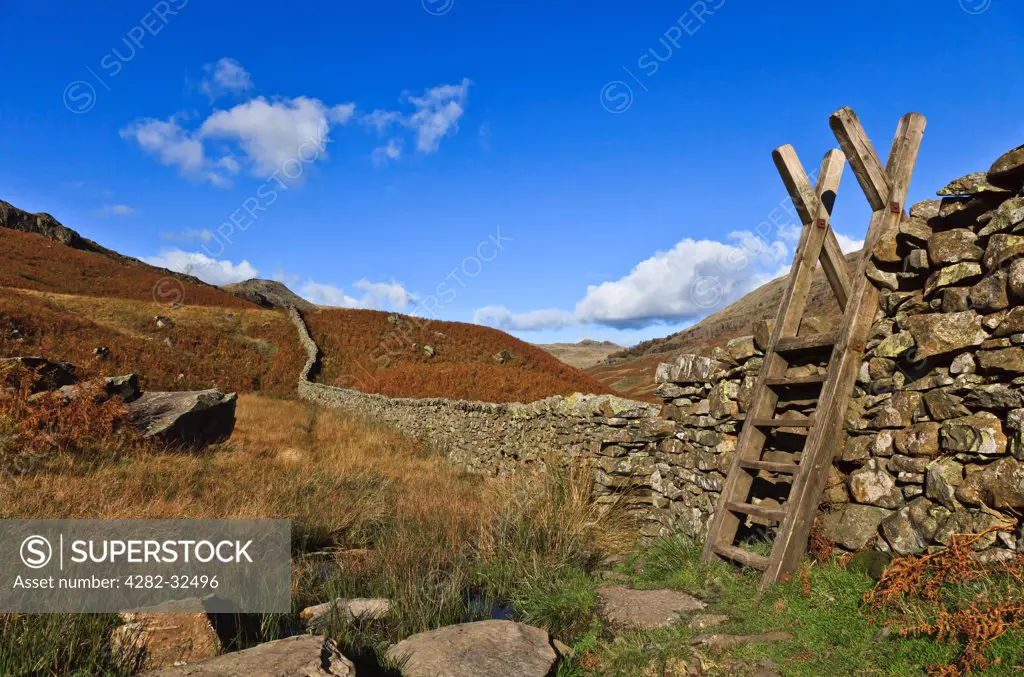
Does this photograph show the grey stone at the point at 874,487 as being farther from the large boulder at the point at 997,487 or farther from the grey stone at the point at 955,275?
the grey stone at the point at 955,275

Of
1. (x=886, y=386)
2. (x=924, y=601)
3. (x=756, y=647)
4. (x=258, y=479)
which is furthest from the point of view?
(x=258, y=479)

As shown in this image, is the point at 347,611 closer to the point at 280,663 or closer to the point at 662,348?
the point at 280,663

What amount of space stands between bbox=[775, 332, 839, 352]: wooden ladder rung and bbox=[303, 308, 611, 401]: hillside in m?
11.5

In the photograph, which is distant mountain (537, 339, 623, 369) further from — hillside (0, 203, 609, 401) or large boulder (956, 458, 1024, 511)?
large boulder (956, 458, 1024, 511)

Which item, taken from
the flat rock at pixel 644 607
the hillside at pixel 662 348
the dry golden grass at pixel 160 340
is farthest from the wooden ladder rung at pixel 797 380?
the dry golden grass at pixel 160 340

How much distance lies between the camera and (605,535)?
657 centimetres

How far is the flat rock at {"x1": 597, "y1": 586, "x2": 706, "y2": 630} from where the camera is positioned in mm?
4402

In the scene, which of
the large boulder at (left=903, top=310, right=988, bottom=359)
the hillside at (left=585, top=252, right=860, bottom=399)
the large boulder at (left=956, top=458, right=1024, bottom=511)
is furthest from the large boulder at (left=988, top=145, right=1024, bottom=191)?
the hillside at (left=585, top=252, right=860, bottom=399)

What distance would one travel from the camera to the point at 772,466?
15.5 ft

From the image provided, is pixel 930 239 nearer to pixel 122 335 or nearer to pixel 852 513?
pixel 852 513

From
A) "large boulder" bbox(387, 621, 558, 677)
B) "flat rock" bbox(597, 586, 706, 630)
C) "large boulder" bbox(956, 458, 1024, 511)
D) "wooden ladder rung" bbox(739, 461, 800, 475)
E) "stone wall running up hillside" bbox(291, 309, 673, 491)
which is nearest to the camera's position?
"large boulder" bbox(956, 458, 1024, 511)

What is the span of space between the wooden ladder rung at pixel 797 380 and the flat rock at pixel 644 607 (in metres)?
2.09

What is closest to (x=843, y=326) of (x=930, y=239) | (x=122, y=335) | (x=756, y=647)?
(x=930, y=239)

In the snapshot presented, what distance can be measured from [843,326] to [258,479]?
24.5ft
